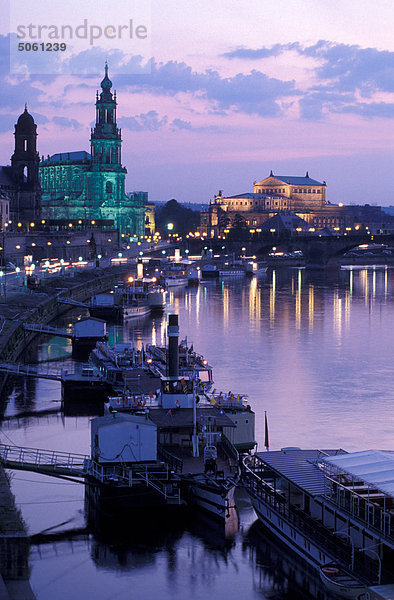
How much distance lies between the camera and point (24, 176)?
127688 millimetres

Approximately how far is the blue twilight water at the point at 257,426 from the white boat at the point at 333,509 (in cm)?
80

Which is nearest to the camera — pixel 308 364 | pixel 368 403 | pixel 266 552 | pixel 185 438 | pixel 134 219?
pixel 266 552

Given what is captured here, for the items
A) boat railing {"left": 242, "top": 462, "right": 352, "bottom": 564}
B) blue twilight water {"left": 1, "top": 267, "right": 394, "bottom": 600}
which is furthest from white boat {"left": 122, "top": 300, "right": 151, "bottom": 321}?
boat railing {"left": 242, "top": 462, "right": 352, "bottom": 564}

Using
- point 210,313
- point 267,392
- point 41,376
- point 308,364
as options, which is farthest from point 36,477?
point 210,313

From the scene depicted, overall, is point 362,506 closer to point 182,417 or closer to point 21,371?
point 182,417

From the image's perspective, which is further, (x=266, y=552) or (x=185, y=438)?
(x=185, y=438)

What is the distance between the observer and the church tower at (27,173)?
12494 cm

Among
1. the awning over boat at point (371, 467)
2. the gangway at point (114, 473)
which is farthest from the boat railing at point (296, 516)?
the gangway at point (114, 473)

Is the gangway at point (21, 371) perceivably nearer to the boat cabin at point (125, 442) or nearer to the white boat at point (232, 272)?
the boat cabin at point (125, 442)

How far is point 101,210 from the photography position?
13825 cm

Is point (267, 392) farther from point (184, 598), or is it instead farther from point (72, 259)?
point (72, 259)

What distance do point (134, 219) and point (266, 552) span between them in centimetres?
12415

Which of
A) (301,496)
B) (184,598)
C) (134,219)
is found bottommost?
(184,598)

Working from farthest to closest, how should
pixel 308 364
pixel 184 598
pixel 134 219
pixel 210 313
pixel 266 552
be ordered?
pixel 134 219, pixel 210 313, pixel 308 364, pixel 266 552, pixel 184 598
